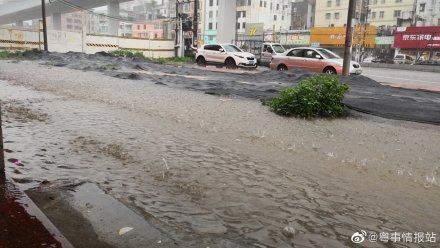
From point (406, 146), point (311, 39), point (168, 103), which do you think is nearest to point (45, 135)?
point (168, 103)

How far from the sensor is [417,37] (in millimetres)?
42938

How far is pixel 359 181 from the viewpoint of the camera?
383 centimetres

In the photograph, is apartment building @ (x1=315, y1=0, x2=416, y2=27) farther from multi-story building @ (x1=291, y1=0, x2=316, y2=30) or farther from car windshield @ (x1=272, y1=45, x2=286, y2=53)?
car windshield @ (x1=272, y1=45, x2=286, y2=53)

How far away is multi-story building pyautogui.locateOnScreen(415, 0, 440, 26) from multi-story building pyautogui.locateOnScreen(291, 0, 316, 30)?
87.7ft

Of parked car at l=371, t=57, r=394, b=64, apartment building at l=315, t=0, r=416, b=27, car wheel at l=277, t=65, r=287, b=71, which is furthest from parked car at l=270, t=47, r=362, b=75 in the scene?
apartment building at l=315, t=0, r=416, b=27

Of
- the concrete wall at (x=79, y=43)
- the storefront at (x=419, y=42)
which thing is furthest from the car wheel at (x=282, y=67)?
the storefront at (x=419, y=42)

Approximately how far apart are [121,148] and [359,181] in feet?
8.95

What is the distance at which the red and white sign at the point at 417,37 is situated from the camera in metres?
39.5

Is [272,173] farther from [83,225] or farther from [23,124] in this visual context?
[23,124]

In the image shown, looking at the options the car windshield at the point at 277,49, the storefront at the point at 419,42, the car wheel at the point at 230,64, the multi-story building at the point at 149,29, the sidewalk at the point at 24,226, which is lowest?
the sidewalk at the point at 24,226

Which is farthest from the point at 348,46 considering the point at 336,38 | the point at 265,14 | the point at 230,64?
the point at 265,14

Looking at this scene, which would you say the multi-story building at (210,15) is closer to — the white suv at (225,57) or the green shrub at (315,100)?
the white suv at (225,57)

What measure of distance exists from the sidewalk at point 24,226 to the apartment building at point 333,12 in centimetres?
7494

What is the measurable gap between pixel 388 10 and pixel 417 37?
28947 mm
